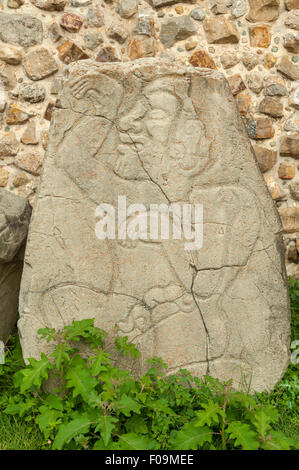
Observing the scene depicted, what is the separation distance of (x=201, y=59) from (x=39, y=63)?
1.28 meters

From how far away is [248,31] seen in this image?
11.1ft

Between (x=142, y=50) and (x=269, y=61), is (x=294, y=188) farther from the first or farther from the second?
(x=142, y=50)

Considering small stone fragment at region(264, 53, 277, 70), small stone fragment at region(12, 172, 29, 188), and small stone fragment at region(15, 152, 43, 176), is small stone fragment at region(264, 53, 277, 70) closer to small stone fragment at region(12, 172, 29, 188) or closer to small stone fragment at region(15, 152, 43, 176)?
small stone fragment at region(15, 152, 43, 176)

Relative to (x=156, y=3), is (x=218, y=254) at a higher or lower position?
lower

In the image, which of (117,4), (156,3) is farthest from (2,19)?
(156,3)

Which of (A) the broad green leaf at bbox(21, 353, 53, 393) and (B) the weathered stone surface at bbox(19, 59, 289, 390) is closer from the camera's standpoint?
(A) the broad green leaf at bbox(21, 353, 53, 393)

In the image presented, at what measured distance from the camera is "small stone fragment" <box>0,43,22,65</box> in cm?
326

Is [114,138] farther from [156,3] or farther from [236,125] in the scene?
[156,3]

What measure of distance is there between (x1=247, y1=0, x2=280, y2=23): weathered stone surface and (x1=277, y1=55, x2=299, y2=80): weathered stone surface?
13.5 inches

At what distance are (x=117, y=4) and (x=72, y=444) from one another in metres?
3.14

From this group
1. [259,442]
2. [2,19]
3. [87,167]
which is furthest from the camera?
[2,19]

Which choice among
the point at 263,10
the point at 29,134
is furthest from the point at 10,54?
the point at 263,10

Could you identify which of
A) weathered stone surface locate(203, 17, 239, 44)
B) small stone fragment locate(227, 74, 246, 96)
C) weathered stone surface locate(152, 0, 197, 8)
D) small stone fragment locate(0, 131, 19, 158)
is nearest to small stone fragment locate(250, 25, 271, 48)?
weathered stone surface locate(203, 17, 239, 44)

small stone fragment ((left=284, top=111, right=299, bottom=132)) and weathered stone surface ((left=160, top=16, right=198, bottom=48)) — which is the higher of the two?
weathered stone surface ((left=160, top=16, right=198, bottom=48))
